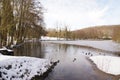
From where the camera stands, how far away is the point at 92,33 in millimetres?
172750

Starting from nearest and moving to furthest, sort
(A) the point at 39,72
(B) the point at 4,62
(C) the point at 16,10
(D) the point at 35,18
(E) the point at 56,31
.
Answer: (B) the point at 4,62
(A) the point at 39,72
(C) the point at 16,10
(D) the point at 35,18
(E) the point at 56,31

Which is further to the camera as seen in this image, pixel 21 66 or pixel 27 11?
pixel 27 11

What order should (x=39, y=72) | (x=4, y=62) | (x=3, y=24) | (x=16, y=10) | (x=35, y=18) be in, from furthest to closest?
(x=35, y=18)
(x=16, y=10)
(x=3, y=24)
(x=39, y=72)
(x=4, y=62)

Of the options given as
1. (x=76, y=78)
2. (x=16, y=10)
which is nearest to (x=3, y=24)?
(x=16, y=10)

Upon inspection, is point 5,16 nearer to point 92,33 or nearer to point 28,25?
point 28,25

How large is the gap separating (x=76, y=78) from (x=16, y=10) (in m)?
28.2

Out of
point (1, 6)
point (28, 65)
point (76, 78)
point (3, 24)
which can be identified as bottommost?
point (76, 78)

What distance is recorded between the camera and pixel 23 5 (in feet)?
139

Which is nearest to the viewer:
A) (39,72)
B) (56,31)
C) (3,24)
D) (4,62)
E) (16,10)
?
(4,62)

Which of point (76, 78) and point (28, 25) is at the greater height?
point (28, 25)

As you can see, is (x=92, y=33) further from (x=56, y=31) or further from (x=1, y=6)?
(x=1, y=6)

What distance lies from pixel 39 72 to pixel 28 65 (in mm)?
1011

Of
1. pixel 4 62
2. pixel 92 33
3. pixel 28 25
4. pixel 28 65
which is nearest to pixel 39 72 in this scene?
pixel 28 65

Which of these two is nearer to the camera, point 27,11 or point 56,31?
point 27,11
